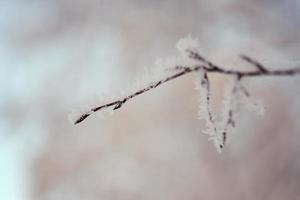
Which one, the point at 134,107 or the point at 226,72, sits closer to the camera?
the point at 226,72

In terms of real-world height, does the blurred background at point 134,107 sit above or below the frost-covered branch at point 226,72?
above

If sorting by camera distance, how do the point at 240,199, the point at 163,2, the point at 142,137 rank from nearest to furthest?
the point at 240,199, the point at 142,137, the point at 163,2

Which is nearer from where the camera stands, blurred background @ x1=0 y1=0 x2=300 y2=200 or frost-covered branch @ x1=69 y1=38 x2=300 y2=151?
frost-covered branch @ x1=69 y1=38 x2=300 y2=151

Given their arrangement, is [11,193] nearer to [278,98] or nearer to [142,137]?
[142,137]

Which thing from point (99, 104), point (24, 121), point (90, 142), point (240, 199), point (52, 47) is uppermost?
point (52, 47)

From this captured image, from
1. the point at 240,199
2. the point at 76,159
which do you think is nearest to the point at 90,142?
the point at 76,159

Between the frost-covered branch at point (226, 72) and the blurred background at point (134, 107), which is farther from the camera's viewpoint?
the blurred background at point (134, 107)

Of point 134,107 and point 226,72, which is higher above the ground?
point 134,107

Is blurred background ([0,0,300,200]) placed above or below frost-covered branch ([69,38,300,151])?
above
